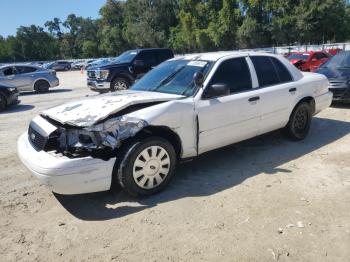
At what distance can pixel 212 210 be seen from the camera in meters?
3.88

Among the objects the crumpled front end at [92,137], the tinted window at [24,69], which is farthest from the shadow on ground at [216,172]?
the tinted window at [24,69]

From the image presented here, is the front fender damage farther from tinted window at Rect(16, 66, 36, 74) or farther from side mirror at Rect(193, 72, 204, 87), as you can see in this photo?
tinted window at Rect(16, 66, 36, 74)

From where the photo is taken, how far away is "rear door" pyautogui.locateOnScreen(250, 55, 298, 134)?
5.39m

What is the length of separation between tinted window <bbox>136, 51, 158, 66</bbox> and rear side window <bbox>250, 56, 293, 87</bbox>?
28.0 feet

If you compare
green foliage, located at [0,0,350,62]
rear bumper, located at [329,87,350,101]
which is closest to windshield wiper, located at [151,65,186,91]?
rear bumper, located at [329,87,350,101]

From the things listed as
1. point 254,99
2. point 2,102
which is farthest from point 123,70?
point 254,99

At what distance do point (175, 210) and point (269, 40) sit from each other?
5703 cm

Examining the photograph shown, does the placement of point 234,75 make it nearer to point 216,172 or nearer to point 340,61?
point 216,172

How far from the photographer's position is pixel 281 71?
19.1ft

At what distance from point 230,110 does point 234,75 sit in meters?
0.59

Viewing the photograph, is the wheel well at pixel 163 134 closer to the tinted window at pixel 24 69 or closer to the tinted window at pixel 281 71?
the tinted window at pixel 281 71

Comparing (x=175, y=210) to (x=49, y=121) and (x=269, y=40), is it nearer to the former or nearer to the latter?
(x=49, y=121)

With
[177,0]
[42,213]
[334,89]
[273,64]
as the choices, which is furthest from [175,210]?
[177,0]

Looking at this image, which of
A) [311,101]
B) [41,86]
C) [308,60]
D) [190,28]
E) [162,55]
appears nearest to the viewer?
[311,101]
